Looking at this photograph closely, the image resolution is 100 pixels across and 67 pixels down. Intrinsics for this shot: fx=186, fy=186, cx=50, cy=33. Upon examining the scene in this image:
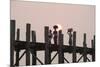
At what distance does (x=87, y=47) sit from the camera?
1.78 meters

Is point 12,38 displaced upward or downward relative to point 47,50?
upward

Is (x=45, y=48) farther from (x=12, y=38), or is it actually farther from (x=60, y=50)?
(x=12, y=38)

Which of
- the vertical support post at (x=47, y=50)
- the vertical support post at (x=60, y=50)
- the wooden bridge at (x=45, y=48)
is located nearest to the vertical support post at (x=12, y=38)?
the wooden bridge at (x=45, y=48)

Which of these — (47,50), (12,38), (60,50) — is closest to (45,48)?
(47,50)

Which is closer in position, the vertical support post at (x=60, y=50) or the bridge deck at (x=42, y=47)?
the bridge deck at (x=42, y=47)

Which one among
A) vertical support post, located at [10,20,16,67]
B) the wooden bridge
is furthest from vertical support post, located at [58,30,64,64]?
vertical support post, located at [10,20,16,67]

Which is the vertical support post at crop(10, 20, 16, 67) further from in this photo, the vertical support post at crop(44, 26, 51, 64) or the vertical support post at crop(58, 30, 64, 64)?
the vertical support post at crop(58, 30, 64, 64)

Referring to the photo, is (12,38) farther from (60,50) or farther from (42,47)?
(60,50)

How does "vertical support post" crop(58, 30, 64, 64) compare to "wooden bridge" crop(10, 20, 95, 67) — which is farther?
"vertical support post" crop(58, 30, 64, 64)

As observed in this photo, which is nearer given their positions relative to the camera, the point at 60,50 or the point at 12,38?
the point at 12,38

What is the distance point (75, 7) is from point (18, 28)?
575mm

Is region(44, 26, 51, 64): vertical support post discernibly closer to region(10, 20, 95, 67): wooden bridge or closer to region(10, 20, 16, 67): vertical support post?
region(10, 20, 95, 67): wooden bridge

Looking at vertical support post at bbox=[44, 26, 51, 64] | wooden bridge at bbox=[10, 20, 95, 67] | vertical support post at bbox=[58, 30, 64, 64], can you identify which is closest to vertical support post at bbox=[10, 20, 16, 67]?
wooden bridge at bbox=[10, 20, 95, 67]

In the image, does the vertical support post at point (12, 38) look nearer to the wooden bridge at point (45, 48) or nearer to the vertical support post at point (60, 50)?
the wooden bridge at point (45, 48)
